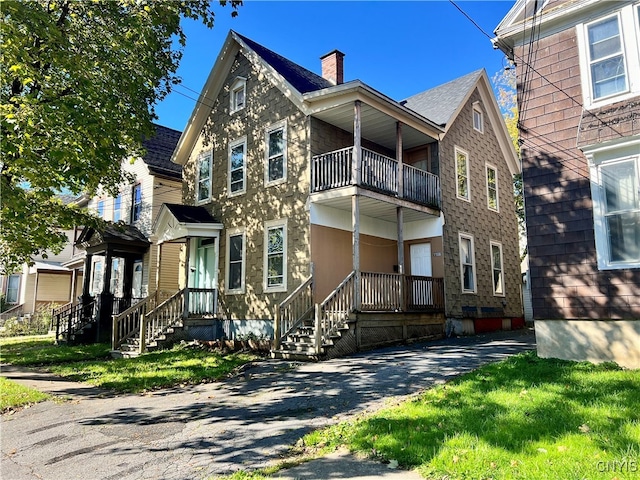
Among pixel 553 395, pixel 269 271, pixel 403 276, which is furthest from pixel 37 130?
pixel 553 395

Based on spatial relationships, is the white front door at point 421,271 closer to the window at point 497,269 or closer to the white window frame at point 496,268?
the white window frame at point 496,268

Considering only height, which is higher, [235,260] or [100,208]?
[100,208]

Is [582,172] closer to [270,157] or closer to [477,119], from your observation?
[270,157]

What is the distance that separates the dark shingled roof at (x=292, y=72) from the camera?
15188mm

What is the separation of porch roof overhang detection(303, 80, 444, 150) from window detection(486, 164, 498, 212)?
4490 mm

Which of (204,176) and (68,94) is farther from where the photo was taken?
(204,176)

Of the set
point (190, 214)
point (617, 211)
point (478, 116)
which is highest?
point (478, 116)

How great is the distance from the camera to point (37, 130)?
10.3m

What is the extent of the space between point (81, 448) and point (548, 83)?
10.2m

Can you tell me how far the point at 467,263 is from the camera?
17094 mm

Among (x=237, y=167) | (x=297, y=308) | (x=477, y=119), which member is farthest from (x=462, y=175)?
(x=297, y=308)

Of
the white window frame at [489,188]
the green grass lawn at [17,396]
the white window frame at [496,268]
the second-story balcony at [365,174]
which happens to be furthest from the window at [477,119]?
the green grass lawn at [17,396]

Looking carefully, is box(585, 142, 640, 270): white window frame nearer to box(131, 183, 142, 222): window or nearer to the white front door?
the white front door

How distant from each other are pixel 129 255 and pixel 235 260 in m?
7.24
